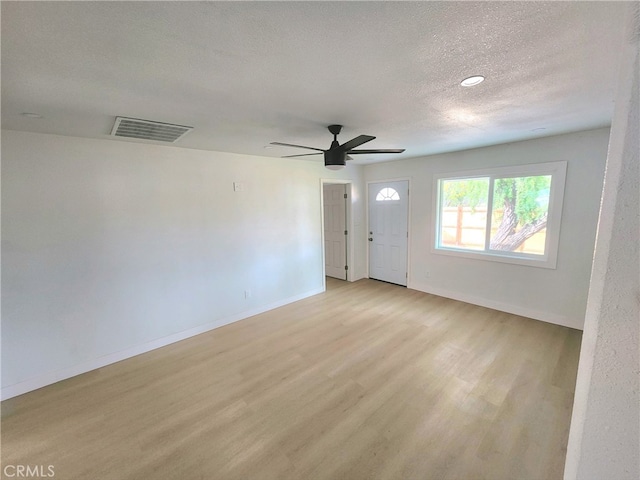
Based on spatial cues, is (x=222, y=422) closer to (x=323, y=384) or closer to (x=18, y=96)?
(x=323, y=384)

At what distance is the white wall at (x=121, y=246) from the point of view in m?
2.44

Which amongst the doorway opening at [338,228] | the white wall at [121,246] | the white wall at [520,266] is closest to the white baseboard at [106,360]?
the white wall at [121,246]

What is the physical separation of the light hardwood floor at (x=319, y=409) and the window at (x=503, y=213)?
1068 millimetres

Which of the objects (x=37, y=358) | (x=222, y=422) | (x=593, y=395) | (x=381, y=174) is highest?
(x=381, y=174)

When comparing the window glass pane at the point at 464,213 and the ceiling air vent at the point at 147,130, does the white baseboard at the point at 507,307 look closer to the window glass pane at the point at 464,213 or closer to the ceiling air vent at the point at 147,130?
the window glass pane at the point at 464,213

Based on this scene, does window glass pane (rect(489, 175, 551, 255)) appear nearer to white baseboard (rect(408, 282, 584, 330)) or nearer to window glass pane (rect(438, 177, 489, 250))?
window glass pane (rect(438, 177, 489, 250))

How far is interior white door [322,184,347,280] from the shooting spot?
18.1ft

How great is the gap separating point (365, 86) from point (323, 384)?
97.2 inches

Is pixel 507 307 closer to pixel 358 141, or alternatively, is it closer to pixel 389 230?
pixel 389 230

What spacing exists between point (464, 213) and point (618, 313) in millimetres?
4162

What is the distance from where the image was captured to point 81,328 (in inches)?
108

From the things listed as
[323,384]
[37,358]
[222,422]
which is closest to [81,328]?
[37,358]

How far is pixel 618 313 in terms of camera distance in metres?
0.55

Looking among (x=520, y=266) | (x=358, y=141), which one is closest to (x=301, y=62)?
(x=358, y=141)
